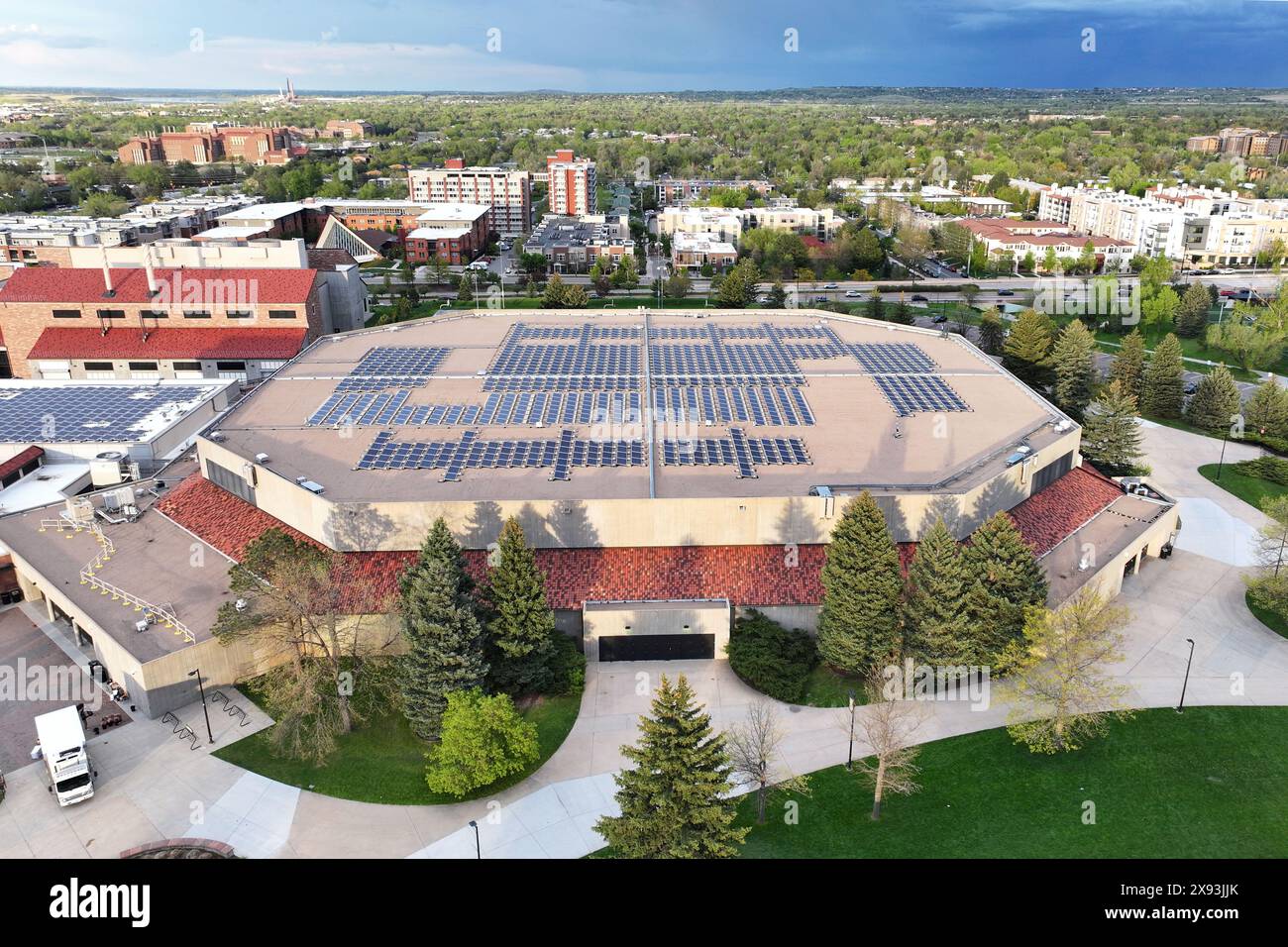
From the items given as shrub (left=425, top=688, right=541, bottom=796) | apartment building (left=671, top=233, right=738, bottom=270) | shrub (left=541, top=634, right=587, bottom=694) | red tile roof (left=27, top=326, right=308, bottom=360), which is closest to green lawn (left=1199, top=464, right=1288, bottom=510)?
shrub (left=541, top=634, right=587, bottom=694)

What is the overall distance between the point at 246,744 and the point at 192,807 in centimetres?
236

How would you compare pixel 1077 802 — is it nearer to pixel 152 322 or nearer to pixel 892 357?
pixel 892 357

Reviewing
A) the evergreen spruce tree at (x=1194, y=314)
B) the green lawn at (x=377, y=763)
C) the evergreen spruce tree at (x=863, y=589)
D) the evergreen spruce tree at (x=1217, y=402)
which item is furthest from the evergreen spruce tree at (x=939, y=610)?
the evergreen spruce tree at (x=1194, y=314)

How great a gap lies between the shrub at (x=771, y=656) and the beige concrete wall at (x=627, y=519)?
9.89 ft

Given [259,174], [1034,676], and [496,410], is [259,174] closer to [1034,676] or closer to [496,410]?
[496,410]

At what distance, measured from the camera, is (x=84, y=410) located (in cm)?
4309

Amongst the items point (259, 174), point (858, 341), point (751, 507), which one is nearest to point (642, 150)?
point (259, 174)

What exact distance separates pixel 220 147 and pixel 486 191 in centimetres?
8527

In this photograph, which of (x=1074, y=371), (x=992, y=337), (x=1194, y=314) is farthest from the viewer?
(x=1194, y=314)

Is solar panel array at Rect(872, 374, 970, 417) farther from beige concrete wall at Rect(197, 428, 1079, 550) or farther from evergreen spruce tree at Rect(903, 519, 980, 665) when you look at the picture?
evergreen spruce tree at Rect(903, 519, 980, 665)

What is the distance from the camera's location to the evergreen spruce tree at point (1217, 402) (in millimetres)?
47938

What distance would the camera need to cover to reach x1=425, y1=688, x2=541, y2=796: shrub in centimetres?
2159

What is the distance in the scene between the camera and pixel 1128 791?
22156 mm

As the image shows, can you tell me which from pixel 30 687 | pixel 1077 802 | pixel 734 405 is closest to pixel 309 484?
pixel 30 687
